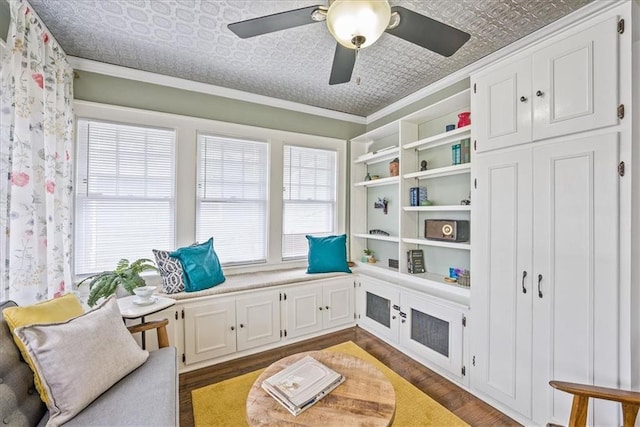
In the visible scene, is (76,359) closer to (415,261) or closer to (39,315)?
(39,315)

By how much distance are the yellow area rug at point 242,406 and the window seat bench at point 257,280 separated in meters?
0.77

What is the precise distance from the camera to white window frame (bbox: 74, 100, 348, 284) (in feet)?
9.02

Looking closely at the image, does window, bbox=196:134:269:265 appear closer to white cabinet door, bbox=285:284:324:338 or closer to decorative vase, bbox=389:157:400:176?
white cabinet door, bbox=285:284:324:338

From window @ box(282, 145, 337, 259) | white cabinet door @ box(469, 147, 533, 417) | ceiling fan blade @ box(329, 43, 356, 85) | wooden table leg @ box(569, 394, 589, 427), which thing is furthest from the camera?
window @ box(282, 145, 337, 259)

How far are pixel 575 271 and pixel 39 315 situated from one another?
2930mm

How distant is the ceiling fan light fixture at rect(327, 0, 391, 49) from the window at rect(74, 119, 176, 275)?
2.31m

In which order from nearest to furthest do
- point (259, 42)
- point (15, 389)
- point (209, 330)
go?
point (15, 389) → point (259, 42) → point (209, 330)

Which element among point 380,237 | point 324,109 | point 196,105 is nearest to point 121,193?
point 196,105

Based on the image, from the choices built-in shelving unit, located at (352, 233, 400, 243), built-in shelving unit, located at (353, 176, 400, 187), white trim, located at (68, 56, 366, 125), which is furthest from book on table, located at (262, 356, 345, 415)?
white trim, located at (68, 56, 366, 125)

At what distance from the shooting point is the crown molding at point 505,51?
5.96ft

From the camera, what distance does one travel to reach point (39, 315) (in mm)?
1430

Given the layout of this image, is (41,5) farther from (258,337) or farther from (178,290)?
(258,337)

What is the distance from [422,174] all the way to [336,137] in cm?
151

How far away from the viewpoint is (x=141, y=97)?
2826mm
